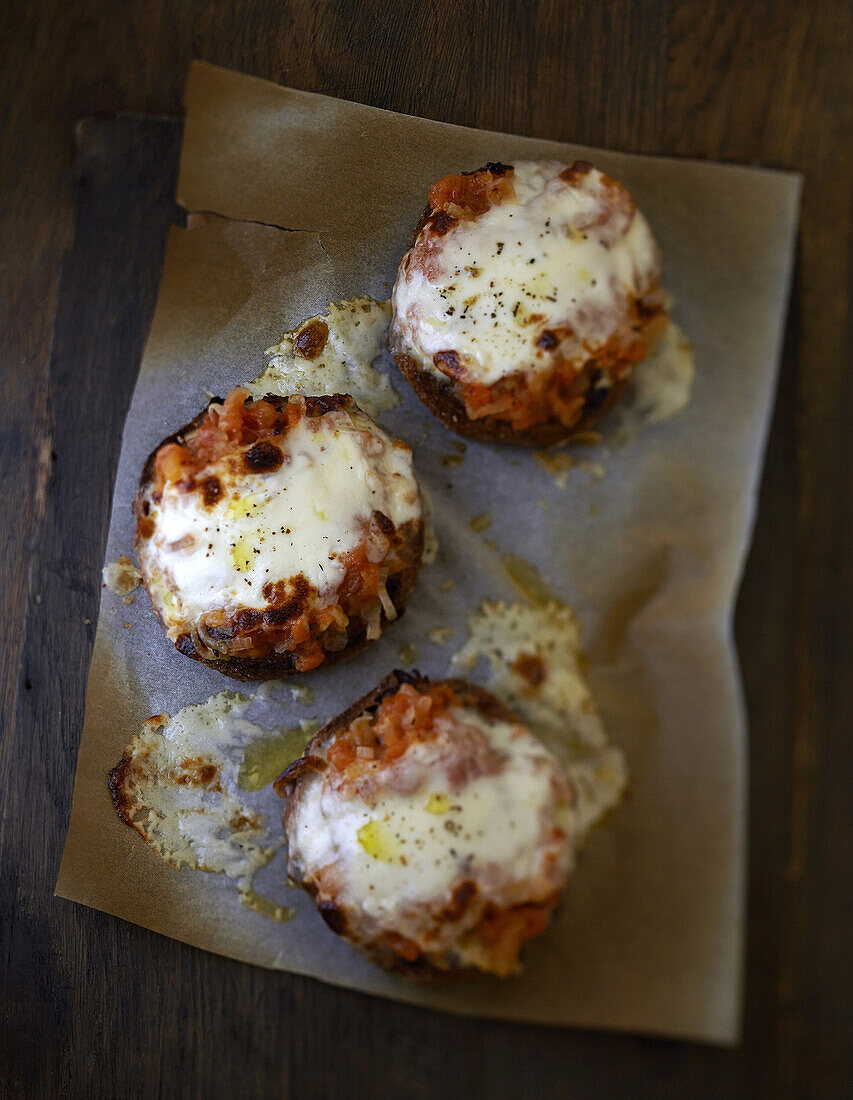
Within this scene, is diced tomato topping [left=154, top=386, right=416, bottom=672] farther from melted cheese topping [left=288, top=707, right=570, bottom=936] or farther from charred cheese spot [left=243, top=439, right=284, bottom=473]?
melted cheese topping [left=288, top=707, right=570, bottom=936]

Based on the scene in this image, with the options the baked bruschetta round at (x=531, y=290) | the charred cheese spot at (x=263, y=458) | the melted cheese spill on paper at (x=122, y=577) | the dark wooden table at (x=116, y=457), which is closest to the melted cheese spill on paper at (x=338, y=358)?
the baked bruschetta round at (x=531, y=290)

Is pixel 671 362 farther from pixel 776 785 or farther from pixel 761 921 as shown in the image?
pixel 761 921

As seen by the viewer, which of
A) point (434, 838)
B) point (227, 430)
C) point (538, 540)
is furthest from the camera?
point (538, 540)

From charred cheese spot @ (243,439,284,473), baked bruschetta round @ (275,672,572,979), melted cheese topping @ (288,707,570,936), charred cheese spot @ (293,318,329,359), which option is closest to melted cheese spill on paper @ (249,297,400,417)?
charred cheese spot @ (293,318,329,359)

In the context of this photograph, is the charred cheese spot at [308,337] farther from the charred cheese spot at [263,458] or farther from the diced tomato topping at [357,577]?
the diced tomato topping at [357,577]

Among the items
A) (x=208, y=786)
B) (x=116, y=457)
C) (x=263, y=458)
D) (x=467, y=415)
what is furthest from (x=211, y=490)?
(x=208, y=786)

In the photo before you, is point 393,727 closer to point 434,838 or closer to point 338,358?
point 434,838
